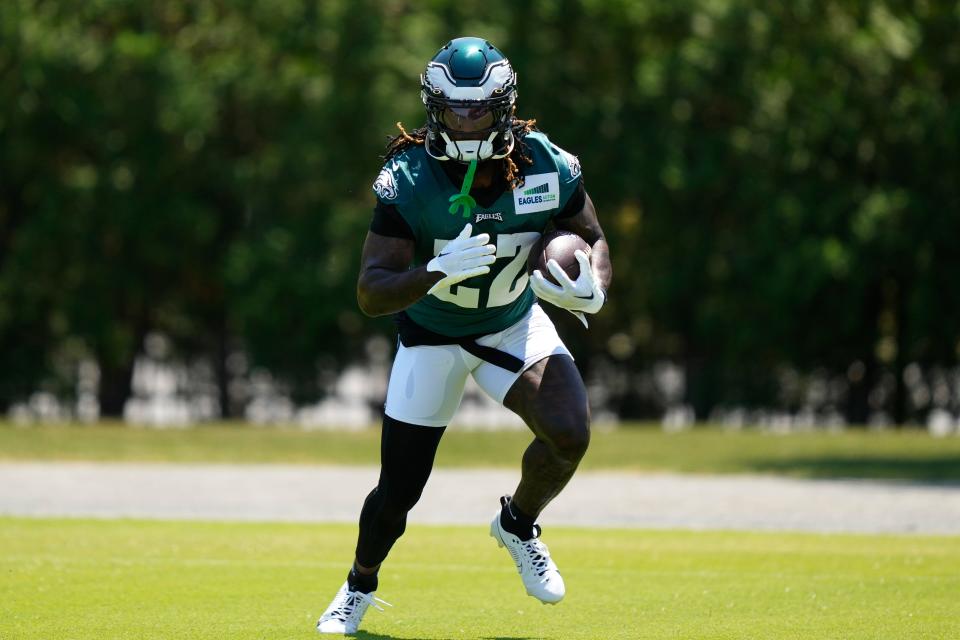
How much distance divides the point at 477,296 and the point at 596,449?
583 inches

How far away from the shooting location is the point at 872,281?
28.4m

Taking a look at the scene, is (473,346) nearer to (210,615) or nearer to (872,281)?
(210,615)

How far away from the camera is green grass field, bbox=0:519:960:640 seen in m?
8.33

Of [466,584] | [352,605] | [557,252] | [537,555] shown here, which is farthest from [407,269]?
[466,584]

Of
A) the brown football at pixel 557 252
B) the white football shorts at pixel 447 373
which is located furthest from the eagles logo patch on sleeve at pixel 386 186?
the white football shorts at pixel 447 373

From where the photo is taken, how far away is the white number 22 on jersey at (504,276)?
8016mm

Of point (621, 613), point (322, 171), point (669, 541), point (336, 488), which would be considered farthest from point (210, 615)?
point (322, 171)

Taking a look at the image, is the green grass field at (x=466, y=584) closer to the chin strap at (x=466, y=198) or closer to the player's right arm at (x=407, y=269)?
the player's right arm at (x=407, y=269)

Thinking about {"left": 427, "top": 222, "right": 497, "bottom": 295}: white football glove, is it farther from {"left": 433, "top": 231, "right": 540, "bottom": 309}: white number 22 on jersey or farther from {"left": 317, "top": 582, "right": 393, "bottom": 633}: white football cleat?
{"left": 317, "top": 582, "right": 393, "bottom": 633}: white football cleat

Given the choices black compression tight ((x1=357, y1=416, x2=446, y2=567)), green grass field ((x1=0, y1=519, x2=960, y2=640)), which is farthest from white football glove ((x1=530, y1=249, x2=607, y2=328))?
green grass field ((x1=0, y1=519, x2=960, y2=640))

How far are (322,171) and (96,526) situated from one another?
18.6 m

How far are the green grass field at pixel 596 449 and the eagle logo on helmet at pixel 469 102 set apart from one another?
11.9 m

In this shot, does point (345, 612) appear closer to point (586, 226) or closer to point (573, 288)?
point (573, 288)

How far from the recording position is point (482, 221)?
797 centimetres
